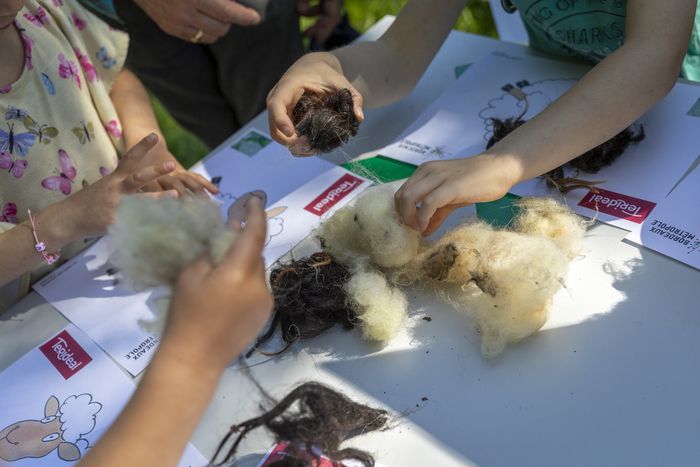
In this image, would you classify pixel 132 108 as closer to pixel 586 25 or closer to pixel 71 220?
pixel 71 220

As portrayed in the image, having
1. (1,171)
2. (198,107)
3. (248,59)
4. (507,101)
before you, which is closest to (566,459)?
(507,101)

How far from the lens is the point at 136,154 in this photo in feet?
3.36

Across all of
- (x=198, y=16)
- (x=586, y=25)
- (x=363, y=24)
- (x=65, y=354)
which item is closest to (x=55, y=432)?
(x=65, y=354)

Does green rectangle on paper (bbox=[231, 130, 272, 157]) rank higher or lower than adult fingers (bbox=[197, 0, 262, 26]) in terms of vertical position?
lower

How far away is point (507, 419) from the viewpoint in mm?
776

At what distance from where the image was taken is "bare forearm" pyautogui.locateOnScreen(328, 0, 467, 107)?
124 centimetres

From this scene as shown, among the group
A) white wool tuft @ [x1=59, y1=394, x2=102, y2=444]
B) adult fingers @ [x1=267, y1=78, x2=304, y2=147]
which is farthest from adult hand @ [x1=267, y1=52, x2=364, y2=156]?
white wool tuft @ [x1=59, y1=394, x2=102, y2=444]

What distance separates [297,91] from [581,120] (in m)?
0.52

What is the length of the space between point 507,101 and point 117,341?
3.29ft

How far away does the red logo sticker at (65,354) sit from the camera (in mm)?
970

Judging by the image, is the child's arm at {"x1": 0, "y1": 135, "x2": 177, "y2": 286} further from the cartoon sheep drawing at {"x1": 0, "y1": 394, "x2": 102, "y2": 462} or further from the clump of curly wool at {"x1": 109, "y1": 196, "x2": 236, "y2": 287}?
the clump of curly wool at {"x1": 109, "y1": 196, "x2": 236, "y2": 287}

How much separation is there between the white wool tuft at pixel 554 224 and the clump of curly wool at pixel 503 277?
6 centimetres

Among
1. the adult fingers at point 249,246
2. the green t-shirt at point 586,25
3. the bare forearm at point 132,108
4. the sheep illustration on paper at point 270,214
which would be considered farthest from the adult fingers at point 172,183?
the green t-shirt at point 586,25

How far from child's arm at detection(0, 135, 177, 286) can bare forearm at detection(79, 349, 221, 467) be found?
598 millimetres
